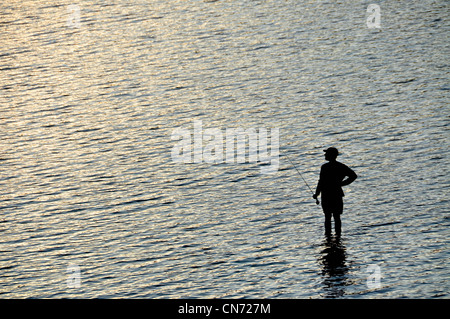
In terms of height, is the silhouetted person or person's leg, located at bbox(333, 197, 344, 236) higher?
the silhouetted person

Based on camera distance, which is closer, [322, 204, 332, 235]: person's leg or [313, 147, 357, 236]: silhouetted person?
[313, 147, 357, 236]: silhouetted person

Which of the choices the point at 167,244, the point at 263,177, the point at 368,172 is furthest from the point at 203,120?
the point at 167,244

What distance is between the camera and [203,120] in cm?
3331

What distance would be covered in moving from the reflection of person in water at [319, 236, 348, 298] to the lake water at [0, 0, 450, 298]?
0.06 metres

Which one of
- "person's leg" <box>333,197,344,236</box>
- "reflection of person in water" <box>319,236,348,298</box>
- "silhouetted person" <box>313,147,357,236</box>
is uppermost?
"silhouetted person" <box>313,147,357,236</box>

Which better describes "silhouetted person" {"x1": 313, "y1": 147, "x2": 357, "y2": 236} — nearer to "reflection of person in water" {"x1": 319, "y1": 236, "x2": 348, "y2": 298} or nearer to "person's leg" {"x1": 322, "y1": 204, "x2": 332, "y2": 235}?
"person's leg" {"x1": 322, "y1": 204, "x2": 332, "y2": 235}

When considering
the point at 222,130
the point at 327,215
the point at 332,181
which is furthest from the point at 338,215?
the point at 222,130

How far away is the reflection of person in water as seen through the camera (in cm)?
1752

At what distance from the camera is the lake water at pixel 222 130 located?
19.6 m

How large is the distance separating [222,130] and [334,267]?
1405cm

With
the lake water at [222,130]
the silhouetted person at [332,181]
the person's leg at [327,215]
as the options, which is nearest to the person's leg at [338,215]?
the silhouetted person at [332,181]

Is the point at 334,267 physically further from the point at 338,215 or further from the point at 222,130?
the point at 222,130

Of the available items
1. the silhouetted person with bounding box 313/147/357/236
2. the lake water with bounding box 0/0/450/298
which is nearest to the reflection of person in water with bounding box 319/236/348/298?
the lake water with bounding box 0/0/450/298

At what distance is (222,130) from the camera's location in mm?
31969
